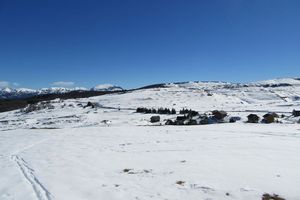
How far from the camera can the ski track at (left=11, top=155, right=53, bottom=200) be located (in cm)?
1083

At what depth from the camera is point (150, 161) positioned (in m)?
15.7

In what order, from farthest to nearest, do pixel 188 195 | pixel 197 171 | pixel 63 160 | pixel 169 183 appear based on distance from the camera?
pixel 63 160, pixel 197 171, pixel 169 183, pixel 188 195

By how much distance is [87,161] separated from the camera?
16.2 m

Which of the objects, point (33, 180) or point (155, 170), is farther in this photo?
point (155, 170)

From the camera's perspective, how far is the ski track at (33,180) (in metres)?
10.8

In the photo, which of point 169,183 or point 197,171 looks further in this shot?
point 197,171

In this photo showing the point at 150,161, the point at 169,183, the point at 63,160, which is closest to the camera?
the point at 169,183

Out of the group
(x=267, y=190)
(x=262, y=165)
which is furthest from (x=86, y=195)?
(x=262, y=165)

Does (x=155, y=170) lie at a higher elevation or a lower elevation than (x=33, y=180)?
higher

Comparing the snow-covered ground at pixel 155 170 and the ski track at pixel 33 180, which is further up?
the snow-covered ground at pixel 155 170

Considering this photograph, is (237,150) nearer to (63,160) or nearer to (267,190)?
(267,190)

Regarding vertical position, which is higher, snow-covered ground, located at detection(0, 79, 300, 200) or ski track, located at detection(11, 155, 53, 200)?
snow-covered ground, located at detection(0, 79, 300, 200)

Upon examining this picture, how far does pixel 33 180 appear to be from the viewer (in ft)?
42.2

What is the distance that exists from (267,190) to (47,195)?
7749 mm
